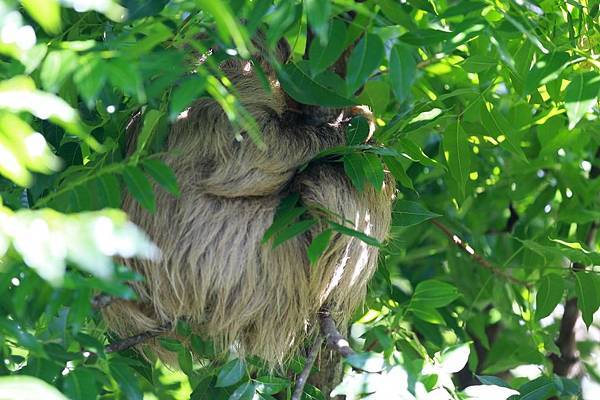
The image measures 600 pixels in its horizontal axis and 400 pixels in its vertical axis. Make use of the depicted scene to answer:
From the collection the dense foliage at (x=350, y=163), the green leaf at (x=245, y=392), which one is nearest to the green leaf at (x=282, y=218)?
the dense foliage at (x=350, y=163)

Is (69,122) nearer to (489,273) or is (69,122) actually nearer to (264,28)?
(264,28)

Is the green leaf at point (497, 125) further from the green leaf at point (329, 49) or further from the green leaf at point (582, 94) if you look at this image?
the green leaf at point (329, 49)

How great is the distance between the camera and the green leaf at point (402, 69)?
203 cm

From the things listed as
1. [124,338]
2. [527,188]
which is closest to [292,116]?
[124,338]

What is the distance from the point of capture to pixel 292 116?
3.03 metres

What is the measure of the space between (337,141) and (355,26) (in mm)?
818

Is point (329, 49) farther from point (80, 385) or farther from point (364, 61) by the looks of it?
point (80, 385)

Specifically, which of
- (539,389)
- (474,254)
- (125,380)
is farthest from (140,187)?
(474,254)

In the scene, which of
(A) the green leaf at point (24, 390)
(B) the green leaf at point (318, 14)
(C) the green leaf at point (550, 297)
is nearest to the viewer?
(A) the green leaf at point (24, 390)

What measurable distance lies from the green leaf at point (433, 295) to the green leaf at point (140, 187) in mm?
950

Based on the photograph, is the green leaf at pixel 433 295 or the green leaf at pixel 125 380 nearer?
the green leaf at pixel 125 380

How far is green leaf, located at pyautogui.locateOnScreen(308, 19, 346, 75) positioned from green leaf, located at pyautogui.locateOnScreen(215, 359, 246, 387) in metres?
0.93

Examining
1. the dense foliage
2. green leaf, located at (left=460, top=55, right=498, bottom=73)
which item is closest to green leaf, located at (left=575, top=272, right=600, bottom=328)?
the dense foliage

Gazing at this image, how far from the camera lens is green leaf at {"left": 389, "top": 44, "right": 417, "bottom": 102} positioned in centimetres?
203
